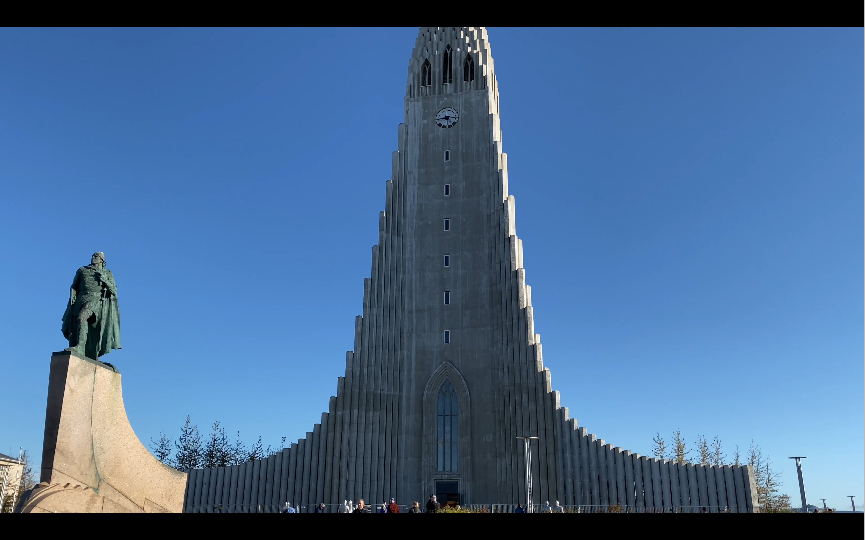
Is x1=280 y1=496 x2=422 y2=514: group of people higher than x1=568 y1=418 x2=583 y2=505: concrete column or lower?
lower

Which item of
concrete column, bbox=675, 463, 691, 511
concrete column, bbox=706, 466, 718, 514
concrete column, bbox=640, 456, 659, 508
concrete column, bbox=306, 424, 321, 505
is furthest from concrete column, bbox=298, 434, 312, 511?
concrete column, bbox=706, 466, 718, 514

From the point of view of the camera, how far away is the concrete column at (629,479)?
3469 centimetres

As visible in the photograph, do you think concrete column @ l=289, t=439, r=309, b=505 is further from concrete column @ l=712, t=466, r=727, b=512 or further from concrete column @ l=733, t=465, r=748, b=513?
concrete column @ l=733, t=465, r=748, b=513

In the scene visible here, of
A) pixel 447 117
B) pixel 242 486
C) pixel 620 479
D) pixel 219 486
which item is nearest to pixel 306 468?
pixel 242 486

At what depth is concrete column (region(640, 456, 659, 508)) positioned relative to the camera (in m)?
34.4

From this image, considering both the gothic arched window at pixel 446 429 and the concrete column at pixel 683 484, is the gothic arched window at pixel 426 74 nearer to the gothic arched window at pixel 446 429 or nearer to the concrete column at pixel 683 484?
the gothic arched window at pixel 446 429

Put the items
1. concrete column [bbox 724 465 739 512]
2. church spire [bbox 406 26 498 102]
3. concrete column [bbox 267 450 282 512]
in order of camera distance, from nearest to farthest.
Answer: concrete column [bbox 724 465 739 512] < concrete column [bbox 267 450 282 512] < church spire [bbox 406 26 498 102]

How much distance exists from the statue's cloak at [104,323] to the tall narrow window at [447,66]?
34255mm

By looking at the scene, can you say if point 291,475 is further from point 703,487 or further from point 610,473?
point 703,487

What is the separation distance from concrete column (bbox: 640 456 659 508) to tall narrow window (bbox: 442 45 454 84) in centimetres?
2797

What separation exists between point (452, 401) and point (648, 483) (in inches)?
450

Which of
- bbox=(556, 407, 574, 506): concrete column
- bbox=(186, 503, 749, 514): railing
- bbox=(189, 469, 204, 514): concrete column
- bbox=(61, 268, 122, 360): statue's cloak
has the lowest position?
bbox=(186, 503, 749, 514): railing

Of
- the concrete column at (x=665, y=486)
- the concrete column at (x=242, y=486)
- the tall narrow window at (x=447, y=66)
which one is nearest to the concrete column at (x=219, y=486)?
the concrete column at (x=242, y=486)
